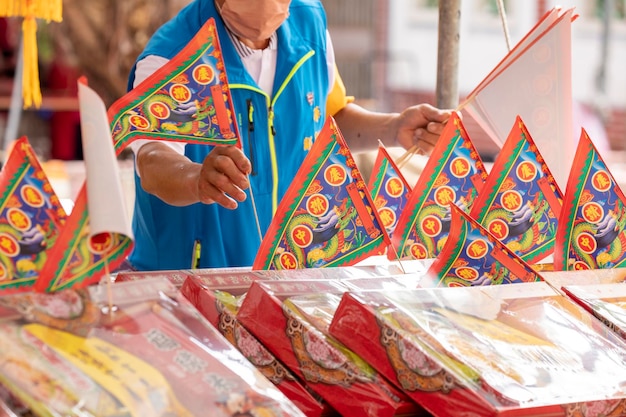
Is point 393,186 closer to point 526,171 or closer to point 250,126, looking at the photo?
point 526,171

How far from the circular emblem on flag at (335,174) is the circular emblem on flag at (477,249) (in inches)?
8.9

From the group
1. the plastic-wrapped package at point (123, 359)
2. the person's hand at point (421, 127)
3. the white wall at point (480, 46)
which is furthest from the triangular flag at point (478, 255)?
the white wall at point (480, 46)

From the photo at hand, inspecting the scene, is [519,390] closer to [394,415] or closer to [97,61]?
[394,415]

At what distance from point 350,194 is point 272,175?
1.62 feet

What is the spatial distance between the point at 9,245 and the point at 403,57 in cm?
942

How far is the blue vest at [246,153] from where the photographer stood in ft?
5.72

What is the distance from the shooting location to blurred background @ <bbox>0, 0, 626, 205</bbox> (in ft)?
25.7

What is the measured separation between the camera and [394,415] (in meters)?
0.99

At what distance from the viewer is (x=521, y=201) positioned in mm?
1354

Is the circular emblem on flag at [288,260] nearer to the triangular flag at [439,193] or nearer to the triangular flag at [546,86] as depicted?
the triangular flag at [439,193]

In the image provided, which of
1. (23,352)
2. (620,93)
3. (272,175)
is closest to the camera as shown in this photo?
(23,352)

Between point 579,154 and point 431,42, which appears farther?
point 431,42

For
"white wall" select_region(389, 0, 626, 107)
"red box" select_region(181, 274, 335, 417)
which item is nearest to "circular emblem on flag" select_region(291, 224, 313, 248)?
"red box" select_region(181, 274, 335, 417)

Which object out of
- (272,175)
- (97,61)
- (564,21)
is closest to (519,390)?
(564,21)
